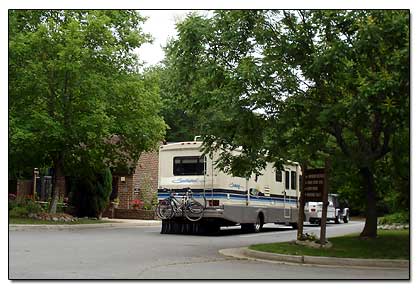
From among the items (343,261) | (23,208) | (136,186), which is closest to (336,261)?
(343,261)

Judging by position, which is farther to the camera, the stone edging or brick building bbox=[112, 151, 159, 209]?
brick building bbox=[112, 151, 159, 209]

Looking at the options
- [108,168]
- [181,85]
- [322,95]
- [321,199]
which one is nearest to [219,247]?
[321,199]

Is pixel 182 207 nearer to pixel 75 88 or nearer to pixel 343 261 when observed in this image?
pixel 75 88

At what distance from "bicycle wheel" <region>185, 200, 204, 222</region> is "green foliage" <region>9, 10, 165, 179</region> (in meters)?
5.08

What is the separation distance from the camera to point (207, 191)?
68.7ft

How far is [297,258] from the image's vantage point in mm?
13391

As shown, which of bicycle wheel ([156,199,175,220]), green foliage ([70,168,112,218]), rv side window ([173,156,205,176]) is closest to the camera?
bicycle wheel ([156,199,175,220])

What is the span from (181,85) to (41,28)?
8.75m

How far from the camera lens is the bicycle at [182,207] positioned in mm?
Result: 20953

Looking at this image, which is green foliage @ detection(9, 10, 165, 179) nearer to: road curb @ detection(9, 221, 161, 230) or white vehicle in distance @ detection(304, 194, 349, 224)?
road curb @ detection(9, 221, 161, 230)

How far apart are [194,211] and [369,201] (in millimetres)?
6767

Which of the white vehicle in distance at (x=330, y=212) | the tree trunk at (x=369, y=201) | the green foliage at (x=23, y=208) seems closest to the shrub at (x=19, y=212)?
the green foliage at (x=23, y=208)

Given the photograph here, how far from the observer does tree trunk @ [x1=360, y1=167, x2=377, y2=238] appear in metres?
15.9

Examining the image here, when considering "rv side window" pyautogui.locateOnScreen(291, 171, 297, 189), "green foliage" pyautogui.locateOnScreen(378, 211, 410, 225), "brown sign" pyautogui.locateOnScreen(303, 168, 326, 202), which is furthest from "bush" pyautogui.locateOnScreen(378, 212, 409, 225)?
"rv side window" pyautogui.locateOnScreen(291, 171, 297, 189)
